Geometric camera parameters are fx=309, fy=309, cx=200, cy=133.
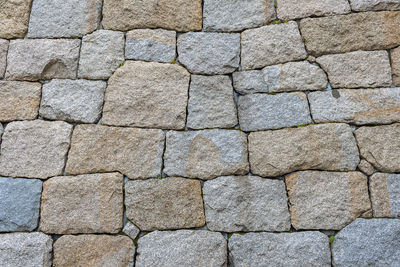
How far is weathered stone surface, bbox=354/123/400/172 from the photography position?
192 cm

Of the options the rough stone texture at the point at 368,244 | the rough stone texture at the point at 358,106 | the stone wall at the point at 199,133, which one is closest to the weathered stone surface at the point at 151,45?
the stone wall at the point at 199,133

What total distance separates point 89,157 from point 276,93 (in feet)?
4.35

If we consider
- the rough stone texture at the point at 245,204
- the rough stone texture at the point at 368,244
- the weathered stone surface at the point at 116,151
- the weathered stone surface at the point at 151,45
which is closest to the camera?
the rough stone texture at the point at 368,244

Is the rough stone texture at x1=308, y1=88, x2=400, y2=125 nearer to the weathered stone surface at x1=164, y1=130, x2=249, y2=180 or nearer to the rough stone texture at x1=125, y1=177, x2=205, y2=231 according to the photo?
the weathered stone surface at x1=164, y1=130, x2=249, y2=180

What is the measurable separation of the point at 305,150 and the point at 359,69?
69cm

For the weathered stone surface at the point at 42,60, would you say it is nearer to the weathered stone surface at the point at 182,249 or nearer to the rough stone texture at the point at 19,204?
the rough stone texture at the point at 19,204

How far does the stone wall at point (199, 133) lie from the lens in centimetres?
188

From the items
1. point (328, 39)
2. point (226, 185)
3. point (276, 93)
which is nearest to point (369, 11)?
point (328, 39)

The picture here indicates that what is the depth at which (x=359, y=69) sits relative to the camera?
2094mm

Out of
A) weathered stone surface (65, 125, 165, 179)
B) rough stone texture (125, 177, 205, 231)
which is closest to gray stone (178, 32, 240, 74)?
weathered stone surface (65, 125, 165, 179)

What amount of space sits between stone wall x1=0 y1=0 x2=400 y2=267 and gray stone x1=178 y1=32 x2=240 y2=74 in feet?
0.03

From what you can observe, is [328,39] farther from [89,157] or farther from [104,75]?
[89,157]

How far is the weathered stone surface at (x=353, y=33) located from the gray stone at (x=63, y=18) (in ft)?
5.13

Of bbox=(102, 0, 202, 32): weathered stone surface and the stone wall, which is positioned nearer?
the stone wall
